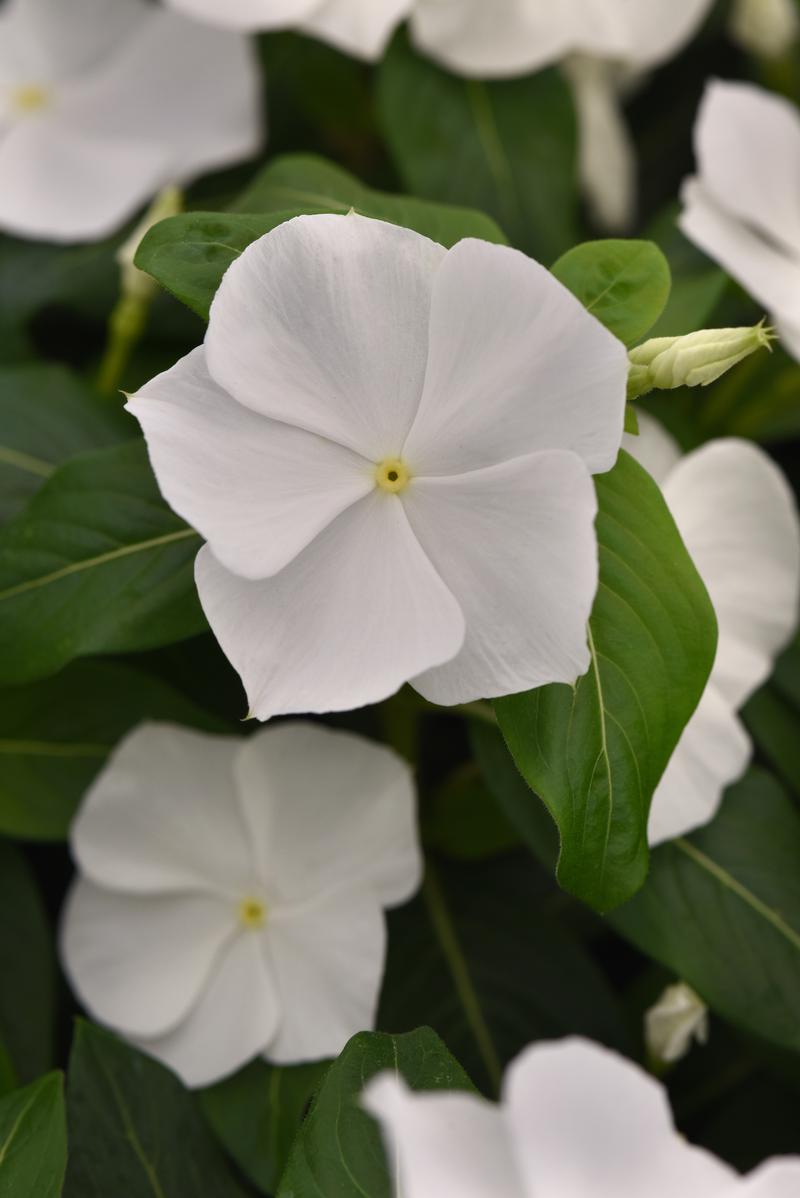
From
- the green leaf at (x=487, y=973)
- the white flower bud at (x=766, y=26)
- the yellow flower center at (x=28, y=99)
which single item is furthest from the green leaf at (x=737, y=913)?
the yellow flower center at (x=28, y=99)

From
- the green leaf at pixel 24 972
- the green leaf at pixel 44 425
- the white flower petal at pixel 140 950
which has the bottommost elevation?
the green leaf at pixel 24 972

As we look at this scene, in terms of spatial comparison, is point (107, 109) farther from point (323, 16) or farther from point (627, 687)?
point (627, 687)

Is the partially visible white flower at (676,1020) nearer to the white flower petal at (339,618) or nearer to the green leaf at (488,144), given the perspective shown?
the white flower petal at (339,618)

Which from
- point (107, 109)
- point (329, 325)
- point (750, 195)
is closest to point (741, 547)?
point (750, 195)

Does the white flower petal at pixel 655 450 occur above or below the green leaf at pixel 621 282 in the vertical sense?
below

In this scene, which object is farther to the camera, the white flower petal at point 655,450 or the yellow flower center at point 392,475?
the white flower petal at point 655,450
